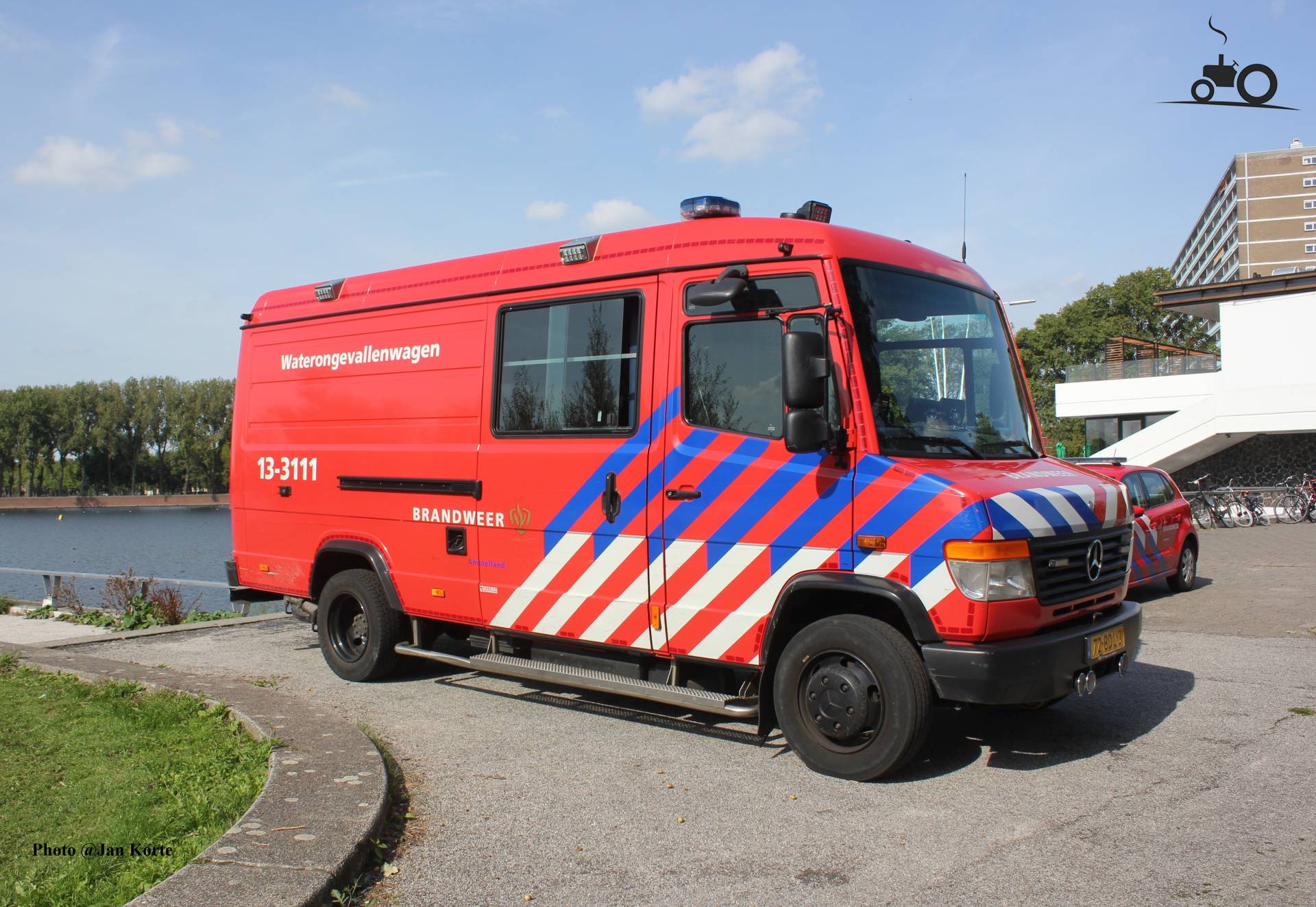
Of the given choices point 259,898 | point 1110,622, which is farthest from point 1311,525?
point 259,898

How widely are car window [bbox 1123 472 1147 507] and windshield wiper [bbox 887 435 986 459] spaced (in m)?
7.76

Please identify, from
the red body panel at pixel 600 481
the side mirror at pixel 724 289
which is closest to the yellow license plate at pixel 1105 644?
the red body panel at pixel 600 481

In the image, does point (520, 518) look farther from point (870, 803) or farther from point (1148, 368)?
point (1148, 368)

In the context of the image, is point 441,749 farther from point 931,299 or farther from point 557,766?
point 931,299

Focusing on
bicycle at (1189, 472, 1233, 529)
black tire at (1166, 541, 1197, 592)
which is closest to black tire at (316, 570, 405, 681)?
black tire at (1166, 541, 1197, 592)

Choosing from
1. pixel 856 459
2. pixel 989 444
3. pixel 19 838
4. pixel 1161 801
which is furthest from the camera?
pixel 989 444

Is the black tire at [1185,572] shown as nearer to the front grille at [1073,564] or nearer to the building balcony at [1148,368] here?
the front grille at [1073,564]

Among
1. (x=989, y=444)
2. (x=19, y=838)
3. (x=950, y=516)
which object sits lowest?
(x=19, y=838)

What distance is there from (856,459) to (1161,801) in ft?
7.33

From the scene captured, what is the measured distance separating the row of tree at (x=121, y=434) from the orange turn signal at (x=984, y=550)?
105m

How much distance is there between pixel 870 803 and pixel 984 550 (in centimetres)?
138

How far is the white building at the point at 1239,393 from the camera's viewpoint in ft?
93.0

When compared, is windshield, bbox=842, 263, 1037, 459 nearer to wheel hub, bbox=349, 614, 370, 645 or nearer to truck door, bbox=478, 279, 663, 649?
truck door, bbox=478, 279, 663, 649

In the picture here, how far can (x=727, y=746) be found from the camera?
6.09 m
